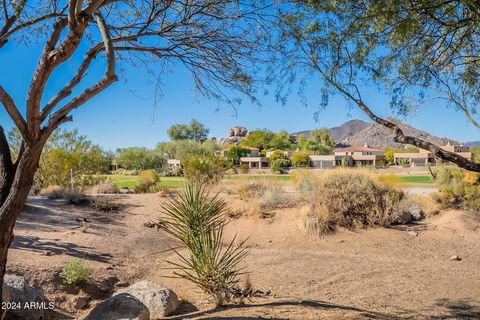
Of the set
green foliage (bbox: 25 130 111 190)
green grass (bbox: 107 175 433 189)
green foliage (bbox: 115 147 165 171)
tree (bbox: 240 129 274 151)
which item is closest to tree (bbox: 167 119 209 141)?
tree (bbox: 240 129 274 151)

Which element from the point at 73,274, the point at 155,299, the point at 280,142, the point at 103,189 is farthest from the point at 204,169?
the point at 280,142

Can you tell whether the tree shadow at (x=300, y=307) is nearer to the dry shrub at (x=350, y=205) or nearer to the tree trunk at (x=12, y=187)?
the tree trunk at (x=12, y=187)

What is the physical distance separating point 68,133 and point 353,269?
57.3 feet

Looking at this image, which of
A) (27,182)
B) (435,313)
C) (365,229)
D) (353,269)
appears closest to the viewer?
(27,182)

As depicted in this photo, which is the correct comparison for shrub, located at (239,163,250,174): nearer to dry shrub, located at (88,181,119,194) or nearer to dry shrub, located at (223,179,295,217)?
dry shrub, located at (88,181,119,194)

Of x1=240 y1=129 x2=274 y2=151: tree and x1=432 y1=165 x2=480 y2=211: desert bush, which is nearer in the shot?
x1=432 y1=165 x2=480 y2=211: desert bush

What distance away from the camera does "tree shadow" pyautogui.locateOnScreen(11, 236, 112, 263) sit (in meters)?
11.0

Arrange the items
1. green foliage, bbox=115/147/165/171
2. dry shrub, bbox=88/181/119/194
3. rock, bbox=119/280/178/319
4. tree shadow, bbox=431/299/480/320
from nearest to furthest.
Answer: rock, bbox=119/280/178/319, tree shadow, bbox=431/299/480/320, dry shrub, bbox=88/181/119/194, green foliage, bbox=115/147/165/171

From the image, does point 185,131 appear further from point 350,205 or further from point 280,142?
point 350,205

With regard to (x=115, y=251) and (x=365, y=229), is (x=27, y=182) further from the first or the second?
(x=365, y=229)

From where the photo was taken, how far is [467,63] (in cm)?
812

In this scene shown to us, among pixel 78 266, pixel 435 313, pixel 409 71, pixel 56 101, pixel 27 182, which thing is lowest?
pixel 435 313

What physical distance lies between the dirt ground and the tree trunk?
328 centimetres

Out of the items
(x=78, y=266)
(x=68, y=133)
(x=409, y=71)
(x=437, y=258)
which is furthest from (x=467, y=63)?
(x=68, y=133)
